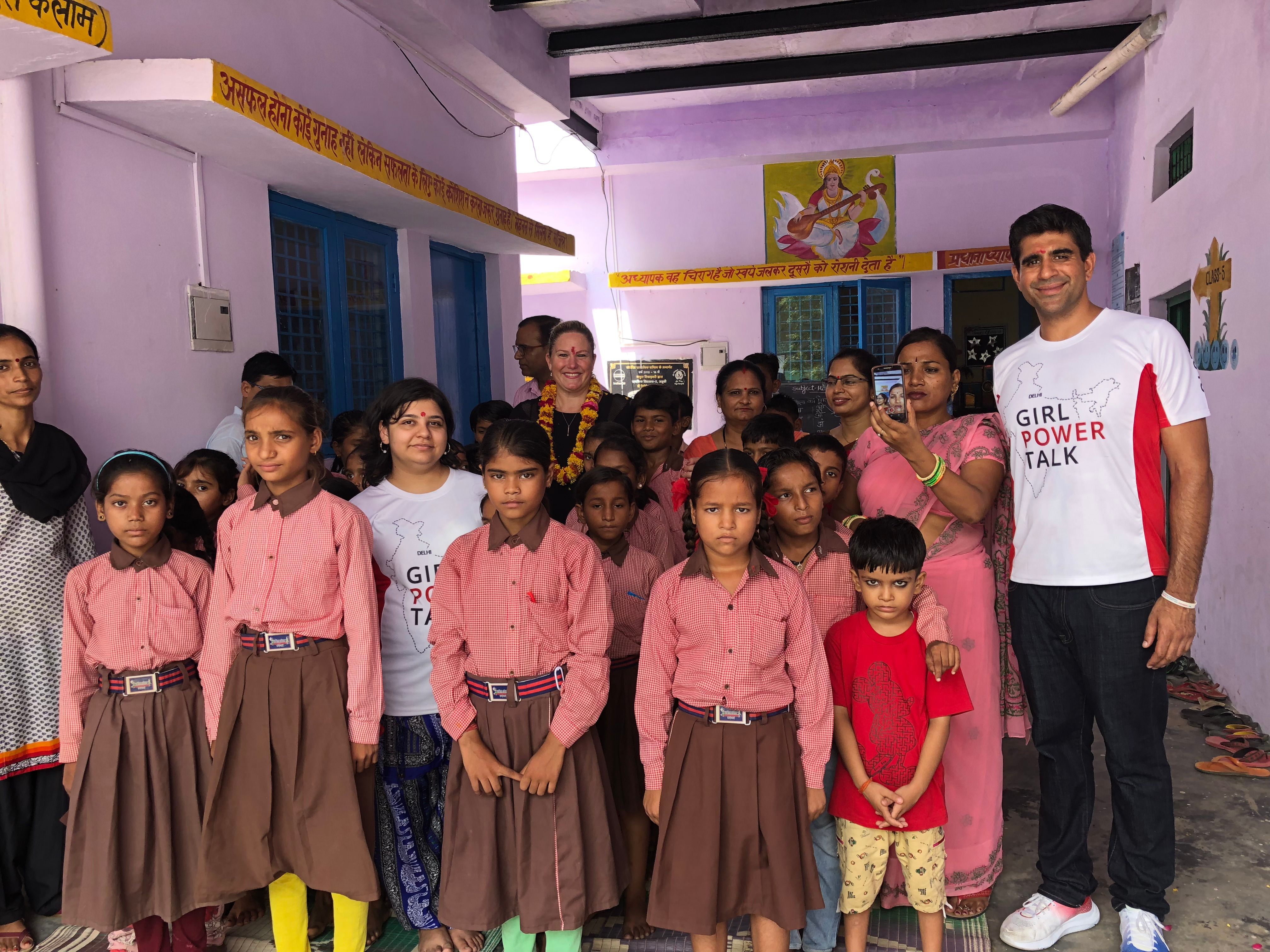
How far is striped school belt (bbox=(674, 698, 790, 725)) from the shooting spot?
209 cm

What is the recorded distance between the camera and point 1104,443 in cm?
225

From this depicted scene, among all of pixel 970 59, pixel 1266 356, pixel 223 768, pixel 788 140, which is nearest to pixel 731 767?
pixel 223 768

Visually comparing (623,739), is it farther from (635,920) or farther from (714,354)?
(714,354)

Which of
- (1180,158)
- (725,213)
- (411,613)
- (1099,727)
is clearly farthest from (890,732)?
(725,213)

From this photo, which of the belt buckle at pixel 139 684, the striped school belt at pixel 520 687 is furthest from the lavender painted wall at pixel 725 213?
the belt buckle at pixel 139 684

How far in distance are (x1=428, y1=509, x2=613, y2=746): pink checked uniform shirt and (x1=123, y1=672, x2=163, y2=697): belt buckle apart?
0.76 meters

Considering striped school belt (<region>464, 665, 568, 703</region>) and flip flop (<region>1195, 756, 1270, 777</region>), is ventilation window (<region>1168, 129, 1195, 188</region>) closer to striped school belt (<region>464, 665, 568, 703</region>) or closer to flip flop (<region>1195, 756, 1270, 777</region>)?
flip flop (<region>1195, 756, 1270, 777</region>)

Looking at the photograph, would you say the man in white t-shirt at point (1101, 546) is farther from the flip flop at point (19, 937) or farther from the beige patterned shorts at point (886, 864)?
the flip flop at point (19, 937)

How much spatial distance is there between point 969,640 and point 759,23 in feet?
17.8

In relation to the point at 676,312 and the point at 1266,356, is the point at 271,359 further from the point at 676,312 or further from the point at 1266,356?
the point at 676,312

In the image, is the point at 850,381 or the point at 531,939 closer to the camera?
the point at 531,939

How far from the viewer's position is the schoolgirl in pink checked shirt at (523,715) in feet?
7.10

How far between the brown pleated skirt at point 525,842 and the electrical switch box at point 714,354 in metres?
8.03

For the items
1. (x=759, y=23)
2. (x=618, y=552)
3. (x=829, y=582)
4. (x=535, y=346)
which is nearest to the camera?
(x=829, y=582)
